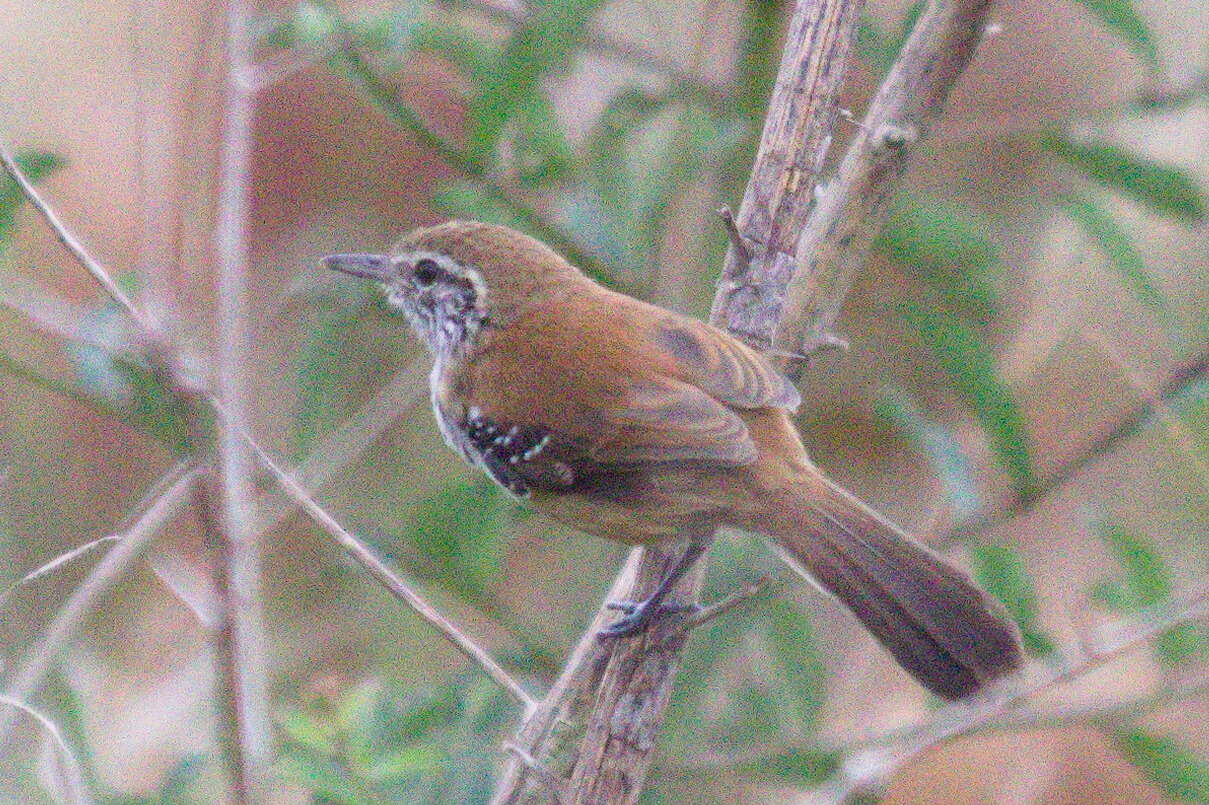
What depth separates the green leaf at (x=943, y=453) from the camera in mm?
4414

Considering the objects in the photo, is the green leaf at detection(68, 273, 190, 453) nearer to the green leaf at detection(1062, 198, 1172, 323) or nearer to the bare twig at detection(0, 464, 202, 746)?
the bare twig at detection(0, 464, 202, 746)

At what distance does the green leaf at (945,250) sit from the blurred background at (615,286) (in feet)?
0.05

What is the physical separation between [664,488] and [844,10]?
1.17 metres

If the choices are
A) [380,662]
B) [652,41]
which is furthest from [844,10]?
[652,41]

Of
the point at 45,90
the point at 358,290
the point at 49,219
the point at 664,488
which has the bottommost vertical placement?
the point at 45,90

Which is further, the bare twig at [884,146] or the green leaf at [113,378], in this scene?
the green leaf at [113,378]

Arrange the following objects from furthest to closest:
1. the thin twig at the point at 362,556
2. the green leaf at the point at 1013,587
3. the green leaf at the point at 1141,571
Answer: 1. the green leaf at the point at 1013,587
2. the green leaf at the point at 1141,571
3. the thin twig at the point at 362,556

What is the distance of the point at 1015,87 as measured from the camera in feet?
23.2

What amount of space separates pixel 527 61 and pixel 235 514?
2407mm

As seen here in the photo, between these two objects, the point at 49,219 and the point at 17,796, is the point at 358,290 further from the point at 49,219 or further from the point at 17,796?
the point at 49,219

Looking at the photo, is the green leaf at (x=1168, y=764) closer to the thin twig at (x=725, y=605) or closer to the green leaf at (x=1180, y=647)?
the green leaf at (x=1180, y=647)

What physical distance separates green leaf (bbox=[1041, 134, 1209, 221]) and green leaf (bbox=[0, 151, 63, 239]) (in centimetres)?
270

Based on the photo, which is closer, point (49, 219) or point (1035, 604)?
point (49, 219)

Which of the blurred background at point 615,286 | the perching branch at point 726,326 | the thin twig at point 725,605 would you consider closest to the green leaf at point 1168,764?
the blurred background at point 615,286
